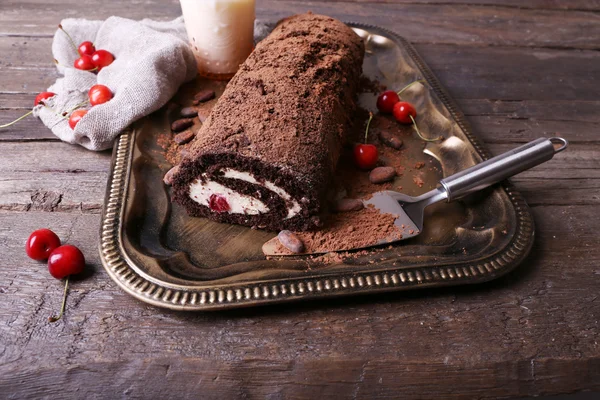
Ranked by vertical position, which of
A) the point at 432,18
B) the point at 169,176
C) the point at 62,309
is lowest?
the point at 62,309

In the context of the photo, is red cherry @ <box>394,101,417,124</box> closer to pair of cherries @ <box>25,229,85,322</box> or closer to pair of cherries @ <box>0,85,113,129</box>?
pair of cherries @ <box>0,85,113,129</box>

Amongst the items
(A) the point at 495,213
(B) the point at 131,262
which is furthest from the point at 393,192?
(B) the point at 131,262

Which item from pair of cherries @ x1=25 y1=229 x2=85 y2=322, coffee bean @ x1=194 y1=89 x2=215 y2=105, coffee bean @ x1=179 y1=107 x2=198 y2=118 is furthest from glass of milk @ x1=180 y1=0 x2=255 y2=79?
pair of cherries @ x1=25 y1=229 x2=85 y2=322

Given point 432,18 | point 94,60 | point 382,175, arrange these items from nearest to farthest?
point 382,175 → point 94,60 → point 432,18

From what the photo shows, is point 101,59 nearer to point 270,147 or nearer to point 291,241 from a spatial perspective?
point 270,147

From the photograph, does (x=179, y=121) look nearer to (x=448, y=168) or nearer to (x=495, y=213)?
(x=448, y=168)

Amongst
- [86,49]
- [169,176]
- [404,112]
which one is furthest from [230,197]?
[86,49]

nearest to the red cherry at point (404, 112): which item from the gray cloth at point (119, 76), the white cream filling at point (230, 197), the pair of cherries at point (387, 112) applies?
the pair of cherries at point (387, 112)
